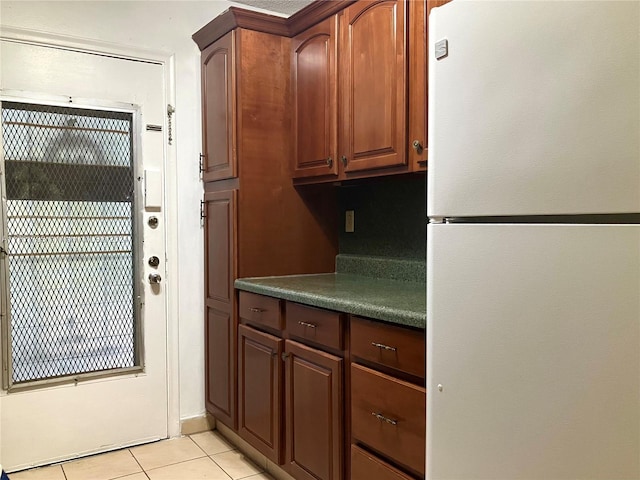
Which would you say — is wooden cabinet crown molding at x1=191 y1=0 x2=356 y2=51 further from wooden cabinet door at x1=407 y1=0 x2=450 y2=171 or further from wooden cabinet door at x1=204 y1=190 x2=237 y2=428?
wooden cabinet door at x1=204 y1=190 x2=237 y2=428

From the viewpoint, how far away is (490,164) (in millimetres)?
1110

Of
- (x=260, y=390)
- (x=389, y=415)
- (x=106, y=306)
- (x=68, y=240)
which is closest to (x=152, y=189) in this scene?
(x=68, y=240)

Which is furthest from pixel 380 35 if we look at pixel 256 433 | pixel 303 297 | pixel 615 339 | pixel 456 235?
pixel 256 433

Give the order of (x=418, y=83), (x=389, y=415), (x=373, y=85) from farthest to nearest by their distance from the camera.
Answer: (x=373, y=85) → (x=418, y=83) → (x=389, y=415)

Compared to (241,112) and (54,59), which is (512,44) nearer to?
(241,112)

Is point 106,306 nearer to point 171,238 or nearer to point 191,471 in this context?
point 171,238

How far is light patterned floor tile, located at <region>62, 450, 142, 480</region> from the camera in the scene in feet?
8.15

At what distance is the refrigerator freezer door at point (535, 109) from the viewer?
91cm

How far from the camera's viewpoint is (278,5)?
3.05m

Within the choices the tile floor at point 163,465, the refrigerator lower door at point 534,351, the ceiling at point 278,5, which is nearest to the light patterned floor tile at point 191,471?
the tile floor at point 163,465

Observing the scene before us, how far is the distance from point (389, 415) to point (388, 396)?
0.19 ft

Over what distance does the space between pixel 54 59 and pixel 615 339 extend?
2677 millimetres

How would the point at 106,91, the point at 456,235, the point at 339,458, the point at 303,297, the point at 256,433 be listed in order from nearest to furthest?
the point at 456,235, the point at 339,458, the point at 303,297, the point at 256,433, the point at 106,91

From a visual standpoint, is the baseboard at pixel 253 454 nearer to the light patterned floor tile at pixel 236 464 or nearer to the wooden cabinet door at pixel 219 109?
the light patterned floor tile at pixel 236 464
